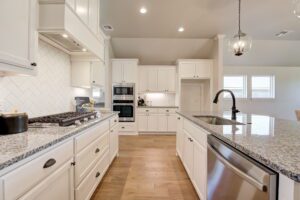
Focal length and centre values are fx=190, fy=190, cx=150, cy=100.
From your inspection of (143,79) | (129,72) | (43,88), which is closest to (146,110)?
(143,79)

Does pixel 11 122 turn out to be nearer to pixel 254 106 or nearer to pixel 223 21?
pixel 223 21

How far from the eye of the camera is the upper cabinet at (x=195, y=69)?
5.90 meters

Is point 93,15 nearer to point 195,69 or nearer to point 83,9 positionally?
point 83,9

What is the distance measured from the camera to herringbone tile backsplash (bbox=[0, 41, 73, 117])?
5.84 feet

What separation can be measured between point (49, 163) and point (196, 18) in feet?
14.9

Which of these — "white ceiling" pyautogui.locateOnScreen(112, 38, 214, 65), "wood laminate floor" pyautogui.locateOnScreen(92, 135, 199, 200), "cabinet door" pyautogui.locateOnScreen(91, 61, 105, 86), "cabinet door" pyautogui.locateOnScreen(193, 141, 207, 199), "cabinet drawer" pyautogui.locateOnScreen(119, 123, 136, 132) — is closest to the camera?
"cabinet door" pyautogui.locateOnScreen(193, 141, 207, 199)

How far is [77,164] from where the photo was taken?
167cm

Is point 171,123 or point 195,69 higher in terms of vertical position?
point 195,69

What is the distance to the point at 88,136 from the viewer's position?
6.43 ft

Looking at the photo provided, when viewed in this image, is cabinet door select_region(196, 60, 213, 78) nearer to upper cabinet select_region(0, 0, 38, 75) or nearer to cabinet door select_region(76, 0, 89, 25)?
cabinet door select_region(76, 0, 89, 25)

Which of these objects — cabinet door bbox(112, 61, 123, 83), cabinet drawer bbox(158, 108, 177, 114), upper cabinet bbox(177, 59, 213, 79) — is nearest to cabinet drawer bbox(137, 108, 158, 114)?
cabinet drawer bbox(158, 108, 177, 114)

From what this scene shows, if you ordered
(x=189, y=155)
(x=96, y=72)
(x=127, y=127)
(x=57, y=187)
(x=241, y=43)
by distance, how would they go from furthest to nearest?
(x=127, y=127), (x=96, y=72), (x=241, y=43), (x=189, y=155), (x=57, y=187)

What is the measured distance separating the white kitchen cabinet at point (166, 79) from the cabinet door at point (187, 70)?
352mm

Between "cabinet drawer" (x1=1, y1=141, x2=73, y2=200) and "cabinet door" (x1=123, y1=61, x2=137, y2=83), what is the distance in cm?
460
